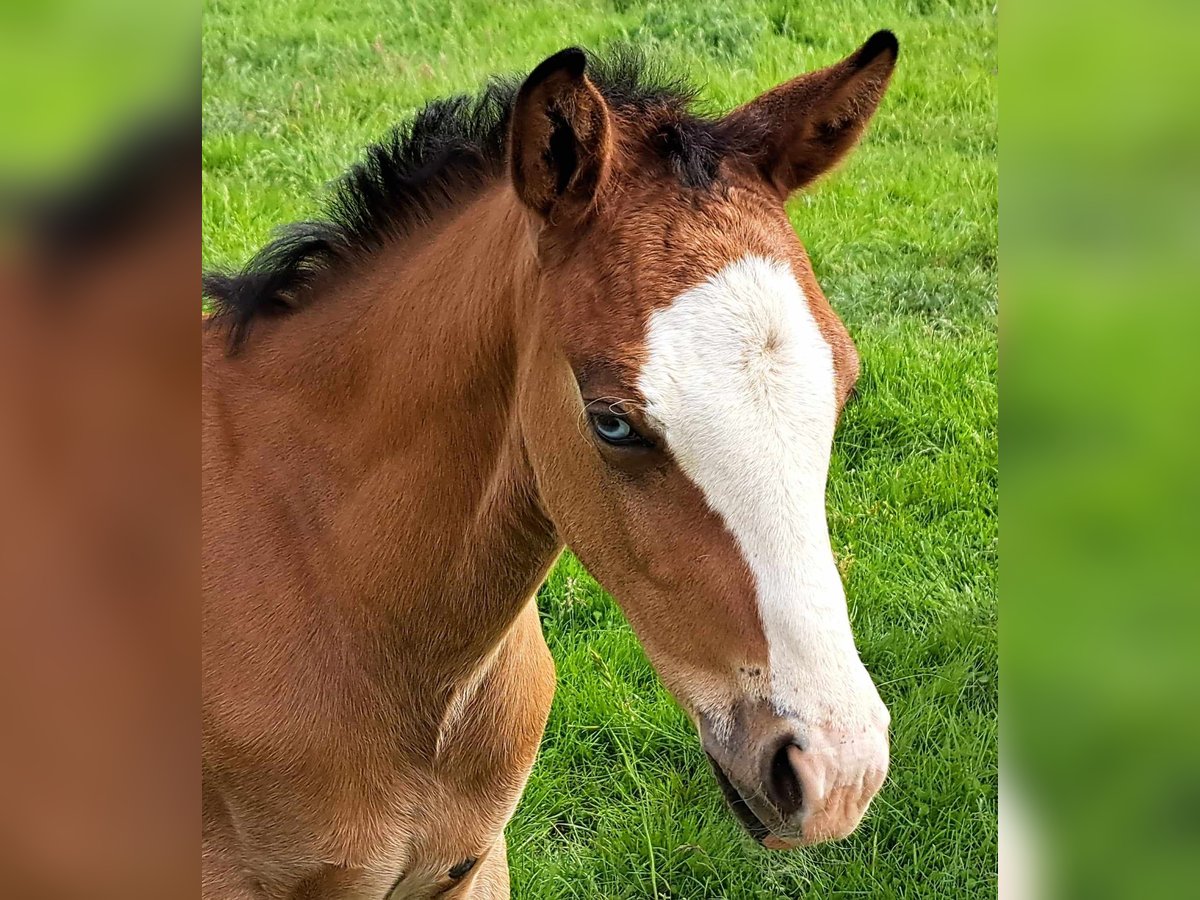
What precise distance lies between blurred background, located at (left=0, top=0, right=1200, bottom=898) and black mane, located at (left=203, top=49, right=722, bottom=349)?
1.81 ft

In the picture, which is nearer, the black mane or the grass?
the black mane

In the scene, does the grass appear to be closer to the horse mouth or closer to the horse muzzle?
the horse mouth

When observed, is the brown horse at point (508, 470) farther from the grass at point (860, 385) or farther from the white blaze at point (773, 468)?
the grass at point (860, 385)

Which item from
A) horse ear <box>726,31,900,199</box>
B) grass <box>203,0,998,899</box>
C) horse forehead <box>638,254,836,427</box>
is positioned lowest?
grass <box>203,0,998,899</box>

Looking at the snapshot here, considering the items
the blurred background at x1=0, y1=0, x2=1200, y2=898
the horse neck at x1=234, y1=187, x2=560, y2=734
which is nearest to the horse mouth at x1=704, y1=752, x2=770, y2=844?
the blurred background at x1=0, y1=0, x2=1200, y2=898

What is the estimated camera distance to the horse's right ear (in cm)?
120

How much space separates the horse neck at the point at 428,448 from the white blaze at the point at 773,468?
270 millimetres

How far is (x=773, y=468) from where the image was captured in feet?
3.73

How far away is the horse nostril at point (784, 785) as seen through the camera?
1152mm

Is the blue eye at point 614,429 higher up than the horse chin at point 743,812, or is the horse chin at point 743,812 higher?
the blue eye at point 614,429
